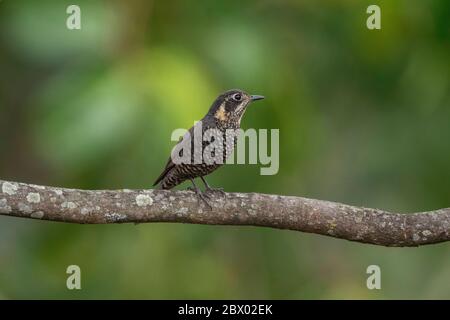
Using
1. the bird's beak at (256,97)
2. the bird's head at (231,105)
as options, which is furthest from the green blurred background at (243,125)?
the bird's beak at (256,97)

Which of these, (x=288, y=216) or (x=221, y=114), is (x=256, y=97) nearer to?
(x=221, y=114)

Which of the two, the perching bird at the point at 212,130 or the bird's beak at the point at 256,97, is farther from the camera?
the bird's beak at the point at 256,97

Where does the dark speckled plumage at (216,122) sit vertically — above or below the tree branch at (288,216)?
above

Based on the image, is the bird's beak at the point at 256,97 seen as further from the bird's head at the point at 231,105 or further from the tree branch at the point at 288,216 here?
the tree branch at the point at 288,216

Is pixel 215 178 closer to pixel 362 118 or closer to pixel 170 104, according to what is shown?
pixel 170 104

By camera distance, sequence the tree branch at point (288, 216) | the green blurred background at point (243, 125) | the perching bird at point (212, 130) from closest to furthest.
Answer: the tree branch at point (288, 216) < the perching bird at point (212, 130) < the green blurred background at point (243, 125)

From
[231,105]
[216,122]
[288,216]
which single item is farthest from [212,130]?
[288,216]

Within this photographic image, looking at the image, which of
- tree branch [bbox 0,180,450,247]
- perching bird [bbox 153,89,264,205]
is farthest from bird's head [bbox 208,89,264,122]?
tree branch [bbox 0,180,450,247]

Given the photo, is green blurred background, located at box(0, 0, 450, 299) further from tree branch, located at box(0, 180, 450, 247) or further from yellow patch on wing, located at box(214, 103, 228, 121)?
tree branch, located at box(0, 180, 450, 247)
